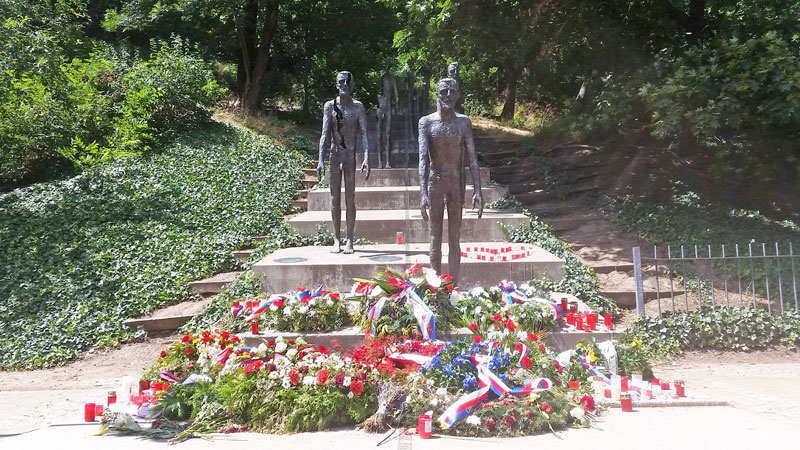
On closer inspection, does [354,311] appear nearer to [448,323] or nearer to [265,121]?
[448,323]

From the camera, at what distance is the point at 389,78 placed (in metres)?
15.4

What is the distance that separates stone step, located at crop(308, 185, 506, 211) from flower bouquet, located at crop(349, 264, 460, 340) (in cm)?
529

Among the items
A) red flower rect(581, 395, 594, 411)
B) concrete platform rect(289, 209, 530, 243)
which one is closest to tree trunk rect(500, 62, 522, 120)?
concrete platform rect(289, 209, 530, 243)

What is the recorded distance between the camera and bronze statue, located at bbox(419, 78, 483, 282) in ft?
21.5

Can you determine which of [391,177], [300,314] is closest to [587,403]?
[300,314]

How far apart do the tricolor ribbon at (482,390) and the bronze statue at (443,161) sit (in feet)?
7.18

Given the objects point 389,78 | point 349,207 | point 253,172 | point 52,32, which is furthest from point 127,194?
point 389,78

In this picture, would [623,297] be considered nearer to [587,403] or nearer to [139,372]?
[587,403]

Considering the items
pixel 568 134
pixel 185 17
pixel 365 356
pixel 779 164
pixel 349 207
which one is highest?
pixel 185 17

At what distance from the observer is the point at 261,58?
18.5 metres

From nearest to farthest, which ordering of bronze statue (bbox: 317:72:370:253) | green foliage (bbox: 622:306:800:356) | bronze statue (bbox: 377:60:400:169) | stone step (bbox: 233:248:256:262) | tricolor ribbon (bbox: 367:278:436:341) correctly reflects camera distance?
tricolor ribbon (bbox: 367:278:436:341) → green foliage (bbox: 622:306:800:356) → bronze statue (bbox: 317:72:370:253) → stone step (bbox: 233:248:256:262) → bronze statue (bbox: 377:60:400:169)

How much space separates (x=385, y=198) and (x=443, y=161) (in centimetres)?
509

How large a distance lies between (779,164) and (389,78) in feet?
29.3

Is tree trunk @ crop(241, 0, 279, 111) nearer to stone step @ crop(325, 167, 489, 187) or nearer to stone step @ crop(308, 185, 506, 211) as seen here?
stone step @ crop(325, 167, 489, 187)
